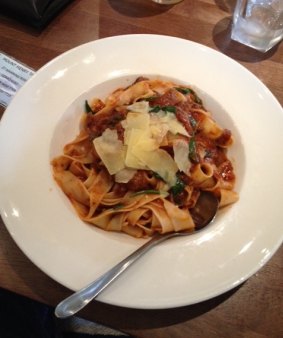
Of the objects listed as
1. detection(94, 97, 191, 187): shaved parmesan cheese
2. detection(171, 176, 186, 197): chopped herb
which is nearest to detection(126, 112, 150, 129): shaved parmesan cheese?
detection(94, 97, 191, 187): shaved parmesan cheese

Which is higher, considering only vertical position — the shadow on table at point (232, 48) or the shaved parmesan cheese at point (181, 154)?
the shadow on table at point (232, 48)

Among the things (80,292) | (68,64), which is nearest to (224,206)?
(80,292)

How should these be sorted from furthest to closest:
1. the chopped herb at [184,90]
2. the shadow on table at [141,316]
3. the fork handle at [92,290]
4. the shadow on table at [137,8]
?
the shadow on table at [137,8], the chopped herb at [184,90], the shadow on table at [141,316], the fork handle at [92,290]

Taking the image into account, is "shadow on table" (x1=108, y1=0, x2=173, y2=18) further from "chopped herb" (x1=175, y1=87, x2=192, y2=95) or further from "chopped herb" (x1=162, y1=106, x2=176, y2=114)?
"chopped herb" (x1=162, y1=106, x2=176, y2=114)

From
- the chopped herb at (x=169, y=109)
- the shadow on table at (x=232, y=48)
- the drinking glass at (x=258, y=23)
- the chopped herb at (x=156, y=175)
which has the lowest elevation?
the chopped herb at (x=156, y=175)

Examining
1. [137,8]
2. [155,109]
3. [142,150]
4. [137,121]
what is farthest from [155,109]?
[137,8]

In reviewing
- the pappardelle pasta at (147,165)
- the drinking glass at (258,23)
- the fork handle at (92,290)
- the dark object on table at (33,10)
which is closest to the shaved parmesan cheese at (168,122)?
the pappardelle pasta at (147,165)

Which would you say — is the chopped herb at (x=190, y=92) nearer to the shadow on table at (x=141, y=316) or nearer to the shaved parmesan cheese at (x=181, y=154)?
the shaved parmesan cheese at (x=181, y=154)

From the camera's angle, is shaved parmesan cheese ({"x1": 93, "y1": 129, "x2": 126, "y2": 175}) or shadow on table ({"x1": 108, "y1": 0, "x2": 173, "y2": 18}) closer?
shaved parmesan cheese ({"x1": 93, "y1": 129, "x2": 126, "y2": 175})

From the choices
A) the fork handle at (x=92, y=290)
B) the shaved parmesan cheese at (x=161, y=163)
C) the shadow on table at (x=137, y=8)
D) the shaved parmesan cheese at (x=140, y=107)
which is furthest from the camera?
the shadow on table at (x=137, y=8)
